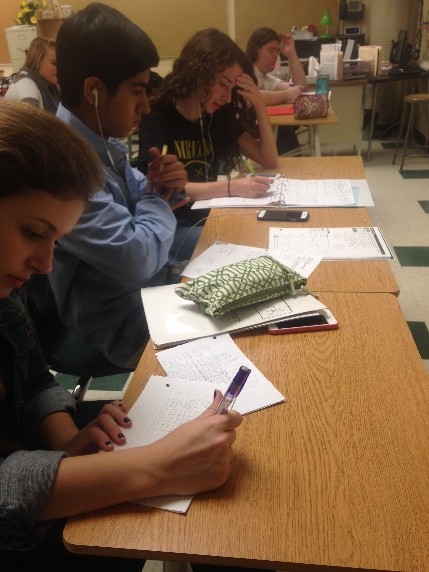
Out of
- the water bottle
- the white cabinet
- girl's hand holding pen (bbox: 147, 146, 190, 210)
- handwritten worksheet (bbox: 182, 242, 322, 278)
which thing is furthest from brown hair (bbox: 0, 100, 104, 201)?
the white cabinet

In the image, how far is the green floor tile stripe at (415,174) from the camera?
173 inches

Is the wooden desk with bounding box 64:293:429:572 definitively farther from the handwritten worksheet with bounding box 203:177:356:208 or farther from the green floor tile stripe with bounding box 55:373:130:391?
the green floor tile stripe with bounding box 55:373:130:391

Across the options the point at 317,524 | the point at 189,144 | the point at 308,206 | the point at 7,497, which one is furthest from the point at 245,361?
the point at 189,144

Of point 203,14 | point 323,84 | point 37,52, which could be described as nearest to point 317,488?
point 323,84

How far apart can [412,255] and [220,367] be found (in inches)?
93.4

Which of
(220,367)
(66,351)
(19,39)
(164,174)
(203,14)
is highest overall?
(203,14)

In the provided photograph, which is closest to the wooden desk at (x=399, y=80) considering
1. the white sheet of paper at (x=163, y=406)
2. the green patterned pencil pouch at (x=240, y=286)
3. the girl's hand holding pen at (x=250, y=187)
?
the girl's hand holding pen at (x=250, y=187)

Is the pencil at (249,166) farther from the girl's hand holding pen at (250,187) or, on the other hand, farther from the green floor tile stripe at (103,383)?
the green floor tile stripe at (103,383)

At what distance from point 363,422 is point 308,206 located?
107cm

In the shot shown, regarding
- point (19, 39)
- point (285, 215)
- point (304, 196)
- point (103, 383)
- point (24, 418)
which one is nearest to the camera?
point (24, 418)

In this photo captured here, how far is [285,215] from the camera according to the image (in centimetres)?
169

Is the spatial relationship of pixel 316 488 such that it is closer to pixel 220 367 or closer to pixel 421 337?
pixel 220 367

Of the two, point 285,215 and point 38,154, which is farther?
point 285,215

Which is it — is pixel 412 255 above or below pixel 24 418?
below
